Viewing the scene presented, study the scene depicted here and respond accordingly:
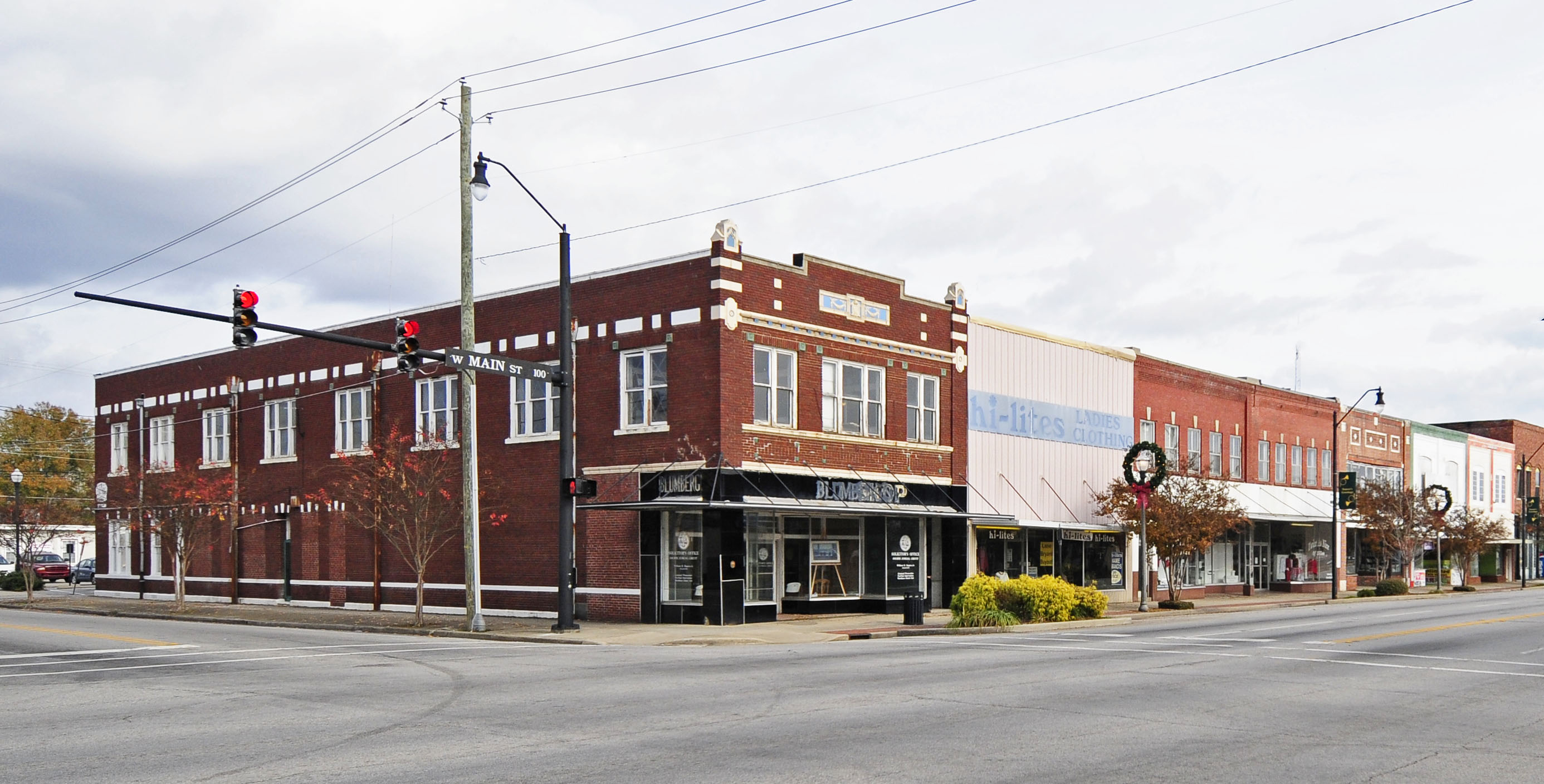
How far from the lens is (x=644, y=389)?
3112 centimetres

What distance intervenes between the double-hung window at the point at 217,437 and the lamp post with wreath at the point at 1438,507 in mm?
50105

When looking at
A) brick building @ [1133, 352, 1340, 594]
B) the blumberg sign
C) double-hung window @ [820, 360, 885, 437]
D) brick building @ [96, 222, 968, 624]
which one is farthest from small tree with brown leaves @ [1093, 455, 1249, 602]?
double-hung window @ [820, 360, 885, 437]

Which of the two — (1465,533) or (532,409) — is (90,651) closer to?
(532,409)

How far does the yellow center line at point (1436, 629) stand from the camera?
25.0 metres

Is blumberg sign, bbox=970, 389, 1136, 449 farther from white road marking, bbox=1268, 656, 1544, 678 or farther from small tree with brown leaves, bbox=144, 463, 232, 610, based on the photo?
small tree with brown leaves, bbox=144, 463, 232, 610

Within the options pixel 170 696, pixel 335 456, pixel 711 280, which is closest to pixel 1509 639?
pixel 711 280

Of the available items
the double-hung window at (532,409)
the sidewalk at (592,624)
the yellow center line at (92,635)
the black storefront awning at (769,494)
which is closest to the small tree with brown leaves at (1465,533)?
the sidewalk at (592,624)

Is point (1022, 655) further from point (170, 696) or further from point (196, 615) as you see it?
point (196, 615)

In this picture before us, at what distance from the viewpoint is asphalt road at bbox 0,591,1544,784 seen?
10539 mm

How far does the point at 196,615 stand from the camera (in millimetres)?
35312

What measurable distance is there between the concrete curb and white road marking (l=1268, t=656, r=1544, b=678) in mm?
→ 12435

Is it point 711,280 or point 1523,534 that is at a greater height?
point 711,280

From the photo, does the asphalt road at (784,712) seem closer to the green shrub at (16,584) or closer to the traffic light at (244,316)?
the traffic light at (244,316)

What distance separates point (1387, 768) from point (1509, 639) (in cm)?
1757
